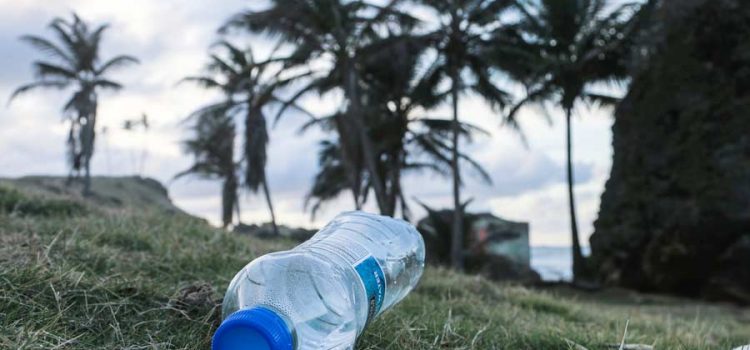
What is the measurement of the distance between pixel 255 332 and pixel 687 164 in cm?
1809

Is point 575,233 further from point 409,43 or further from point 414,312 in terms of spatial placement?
point 414,312

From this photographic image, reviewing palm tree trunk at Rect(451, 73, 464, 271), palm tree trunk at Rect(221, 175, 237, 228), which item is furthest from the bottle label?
palm tree trunk at Rect(221, 175, 237, 228)

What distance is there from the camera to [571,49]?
948 inches

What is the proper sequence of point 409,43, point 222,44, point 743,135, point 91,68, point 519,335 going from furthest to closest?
point 91,68
point 222,44
point 409,43
point 743,135
point 519,335

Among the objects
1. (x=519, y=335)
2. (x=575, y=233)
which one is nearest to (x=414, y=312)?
(x=519, y=335)

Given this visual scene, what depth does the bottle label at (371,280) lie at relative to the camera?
6.79ft

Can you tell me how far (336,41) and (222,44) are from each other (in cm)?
1041

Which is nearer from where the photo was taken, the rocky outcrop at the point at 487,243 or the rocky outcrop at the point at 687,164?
the rocky outcrop at the point at 687,164

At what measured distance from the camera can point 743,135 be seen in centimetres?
1666

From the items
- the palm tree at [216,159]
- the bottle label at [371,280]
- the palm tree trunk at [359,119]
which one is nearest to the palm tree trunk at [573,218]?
the palm tree trunk at [359,119]

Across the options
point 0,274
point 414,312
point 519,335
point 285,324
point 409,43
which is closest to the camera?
point 285,324

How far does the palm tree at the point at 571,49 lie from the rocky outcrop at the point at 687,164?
150 inches

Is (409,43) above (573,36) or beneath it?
beneath

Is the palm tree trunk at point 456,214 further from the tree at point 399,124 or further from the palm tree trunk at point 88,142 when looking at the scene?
the palm tree trunk at point 88,142
